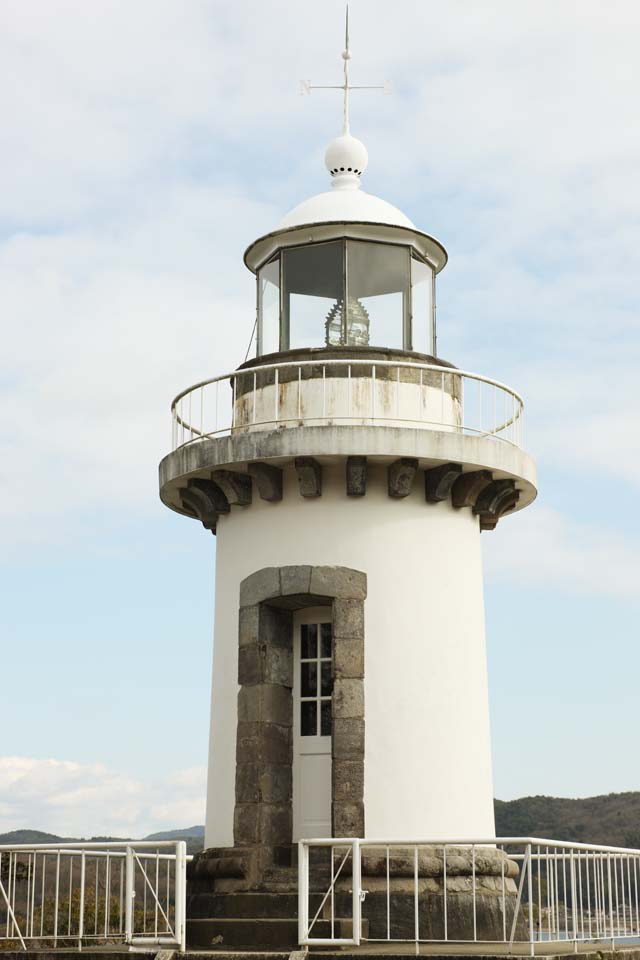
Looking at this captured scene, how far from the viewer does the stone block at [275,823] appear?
1398 centimetres

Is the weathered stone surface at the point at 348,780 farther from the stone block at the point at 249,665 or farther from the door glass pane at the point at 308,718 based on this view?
the stone block at the point at 249,665

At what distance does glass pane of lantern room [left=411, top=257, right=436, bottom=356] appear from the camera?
1546 centimetres

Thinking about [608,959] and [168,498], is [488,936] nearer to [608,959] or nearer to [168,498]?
[608,959]

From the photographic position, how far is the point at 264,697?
14234 millimetres

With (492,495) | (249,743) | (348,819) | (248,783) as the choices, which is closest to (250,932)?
(348,819)

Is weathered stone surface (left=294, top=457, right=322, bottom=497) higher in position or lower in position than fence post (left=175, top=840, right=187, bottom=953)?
higher

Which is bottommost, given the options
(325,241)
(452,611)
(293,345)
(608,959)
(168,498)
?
(608,959)

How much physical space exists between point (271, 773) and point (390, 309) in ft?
16.4

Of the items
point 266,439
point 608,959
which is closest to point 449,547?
point 266,439

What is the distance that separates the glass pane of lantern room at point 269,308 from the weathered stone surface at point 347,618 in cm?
298

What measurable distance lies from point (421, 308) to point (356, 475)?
2399mm

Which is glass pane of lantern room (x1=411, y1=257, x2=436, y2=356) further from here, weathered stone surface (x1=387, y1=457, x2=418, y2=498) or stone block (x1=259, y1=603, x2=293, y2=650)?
stone block (x1=259, y1=603, x2=293, y2=650)

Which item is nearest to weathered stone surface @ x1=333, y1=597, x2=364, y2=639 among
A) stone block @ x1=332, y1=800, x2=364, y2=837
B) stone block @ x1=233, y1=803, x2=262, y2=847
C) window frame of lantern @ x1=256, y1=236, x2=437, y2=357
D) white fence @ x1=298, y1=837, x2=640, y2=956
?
stone block @ x1=332, y1=800, x2=364, y2=837

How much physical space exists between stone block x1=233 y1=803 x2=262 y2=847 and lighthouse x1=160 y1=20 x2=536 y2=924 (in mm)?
15
